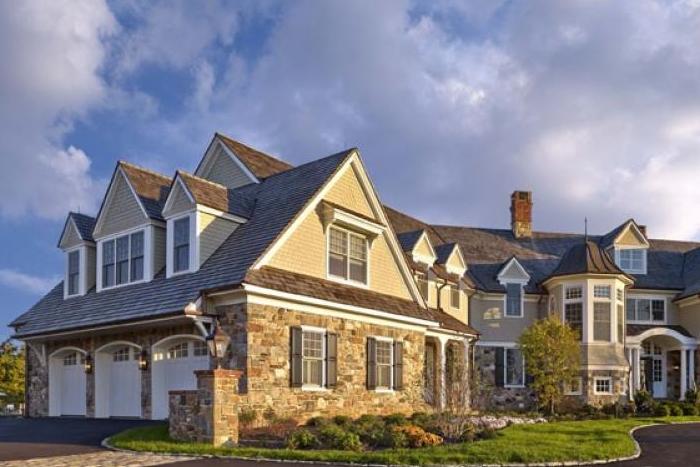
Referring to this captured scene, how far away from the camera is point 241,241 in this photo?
1980cm

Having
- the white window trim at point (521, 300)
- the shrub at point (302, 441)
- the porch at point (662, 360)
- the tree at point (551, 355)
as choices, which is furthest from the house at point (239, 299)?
the porch at point (662, 360)

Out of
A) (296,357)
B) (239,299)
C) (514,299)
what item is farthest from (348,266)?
(514,299)

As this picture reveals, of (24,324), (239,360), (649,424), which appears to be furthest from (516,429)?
(24,324)

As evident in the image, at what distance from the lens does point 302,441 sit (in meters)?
15.0

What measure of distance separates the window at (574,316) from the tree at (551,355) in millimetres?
1987

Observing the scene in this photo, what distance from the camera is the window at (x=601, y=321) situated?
31.6m

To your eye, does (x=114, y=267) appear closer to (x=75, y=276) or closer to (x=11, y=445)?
(x=75, y=276)

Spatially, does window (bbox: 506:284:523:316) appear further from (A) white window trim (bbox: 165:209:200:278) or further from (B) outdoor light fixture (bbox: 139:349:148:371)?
(B) outdoor light fixture (bbox: 139:349:148:371)

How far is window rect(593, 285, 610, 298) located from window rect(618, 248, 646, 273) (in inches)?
188

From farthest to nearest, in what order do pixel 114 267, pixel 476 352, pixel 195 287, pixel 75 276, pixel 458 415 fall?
1. pixel 476 352
2. pixel 75 276
3. pixel 114 267
4. pixel 195 287
5. pixel 458 415

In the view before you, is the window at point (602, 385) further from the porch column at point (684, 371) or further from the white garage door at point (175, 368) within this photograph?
the white garage door at point (175, 368)

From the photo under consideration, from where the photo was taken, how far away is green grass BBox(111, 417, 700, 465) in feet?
43.5

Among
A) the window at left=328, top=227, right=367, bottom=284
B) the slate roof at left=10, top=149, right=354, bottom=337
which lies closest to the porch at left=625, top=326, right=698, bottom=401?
the window at left=328, top=227, right=367, bottom=284

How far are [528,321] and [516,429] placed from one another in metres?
15.1
